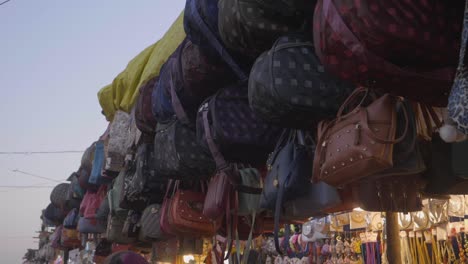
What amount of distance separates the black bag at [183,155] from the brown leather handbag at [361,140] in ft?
3.99

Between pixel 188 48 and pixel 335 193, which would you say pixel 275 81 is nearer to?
pixel 335 193

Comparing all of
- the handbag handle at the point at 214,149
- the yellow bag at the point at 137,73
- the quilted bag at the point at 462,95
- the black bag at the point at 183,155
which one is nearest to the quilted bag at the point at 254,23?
the handbag handle at the point at 214,149

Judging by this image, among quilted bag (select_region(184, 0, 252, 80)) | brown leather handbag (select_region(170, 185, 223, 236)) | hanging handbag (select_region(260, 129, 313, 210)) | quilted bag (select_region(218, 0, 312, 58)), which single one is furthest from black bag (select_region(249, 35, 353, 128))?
brown leather handbag (select_region(170, 185, 223, 236))

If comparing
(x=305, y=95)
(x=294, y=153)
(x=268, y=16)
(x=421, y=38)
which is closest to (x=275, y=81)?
(x=305, y=95)

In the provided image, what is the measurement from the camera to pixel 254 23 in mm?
1727

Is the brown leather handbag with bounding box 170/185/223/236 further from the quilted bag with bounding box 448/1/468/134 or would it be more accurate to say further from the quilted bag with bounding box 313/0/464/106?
the quilted bag with bounding box 448/1/468/134

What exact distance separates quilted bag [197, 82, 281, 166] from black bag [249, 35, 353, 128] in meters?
0.49

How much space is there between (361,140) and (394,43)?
32 cm

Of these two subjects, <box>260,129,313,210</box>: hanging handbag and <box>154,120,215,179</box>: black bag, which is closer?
<box>260,129,313,210</box>: hanging handbag

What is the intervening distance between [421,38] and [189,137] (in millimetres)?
1753

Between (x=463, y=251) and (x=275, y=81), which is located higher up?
(x=275, y=81)

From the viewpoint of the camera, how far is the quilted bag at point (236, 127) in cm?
218

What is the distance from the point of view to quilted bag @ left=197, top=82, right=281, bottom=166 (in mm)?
2180

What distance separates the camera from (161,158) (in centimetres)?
291
